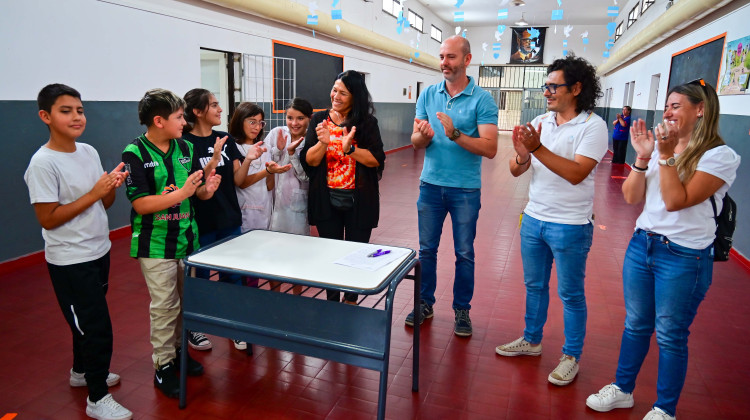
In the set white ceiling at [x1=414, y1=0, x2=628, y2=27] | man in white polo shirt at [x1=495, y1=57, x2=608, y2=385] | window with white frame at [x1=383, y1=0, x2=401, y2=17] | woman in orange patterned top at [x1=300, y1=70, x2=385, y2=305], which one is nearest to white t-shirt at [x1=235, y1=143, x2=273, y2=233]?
woman in orange patterned top at [x1=300, y1=70, x2=385, y2=305]

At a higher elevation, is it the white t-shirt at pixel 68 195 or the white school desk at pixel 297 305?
the white t-shirt at pixel 68 195

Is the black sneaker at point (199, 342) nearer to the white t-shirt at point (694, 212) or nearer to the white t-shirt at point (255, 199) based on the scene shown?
the white t-shirt at point (255, 199)

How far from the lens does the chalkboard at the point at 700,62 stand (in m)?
6.05

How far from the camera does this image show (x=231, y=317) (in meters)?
2.16

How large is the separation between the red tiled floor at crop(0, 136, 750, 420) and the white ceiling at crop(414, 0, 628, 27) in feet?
38.7

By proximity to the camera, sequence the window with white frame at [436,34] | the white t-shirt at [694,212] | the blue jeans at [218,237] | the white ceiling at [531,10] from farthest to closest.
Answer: the window with white frame at [436,34]
the white ceiling at [531,10]
the blue jeans at [218,237]
the white t-shirt at [694,212]

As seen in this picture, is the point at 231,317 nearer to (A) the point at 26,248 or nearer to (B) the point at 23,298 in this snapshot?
(B) the point at 23,298

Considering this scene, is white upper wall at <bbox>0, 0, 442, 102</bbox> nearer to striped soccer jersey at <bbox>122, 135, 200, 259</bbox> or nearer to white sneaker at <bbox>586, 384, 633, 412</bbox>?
striped soccer jersey at <bbox>122, 135, 200, 259</bbox>

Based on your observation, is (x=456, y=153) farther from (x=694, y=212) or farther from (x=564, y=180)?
(x=694, y=212)

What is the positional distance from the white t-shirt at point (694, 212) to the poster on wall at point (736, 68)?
3982 millimetres

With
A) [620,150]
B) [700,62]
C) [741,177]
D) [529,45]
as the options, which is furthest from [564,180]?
[529,45]

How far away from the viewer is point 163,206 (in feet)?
6.98

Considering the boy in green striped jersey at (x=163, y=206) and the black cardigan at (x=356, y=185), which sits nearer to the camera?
the boy in green striped jersey at (x=163, y=206)

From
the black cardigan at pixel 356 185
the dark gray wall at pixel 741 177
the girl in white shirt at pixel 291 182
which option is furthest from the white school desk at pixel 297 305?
the dark gray wall at pixel 741 177
